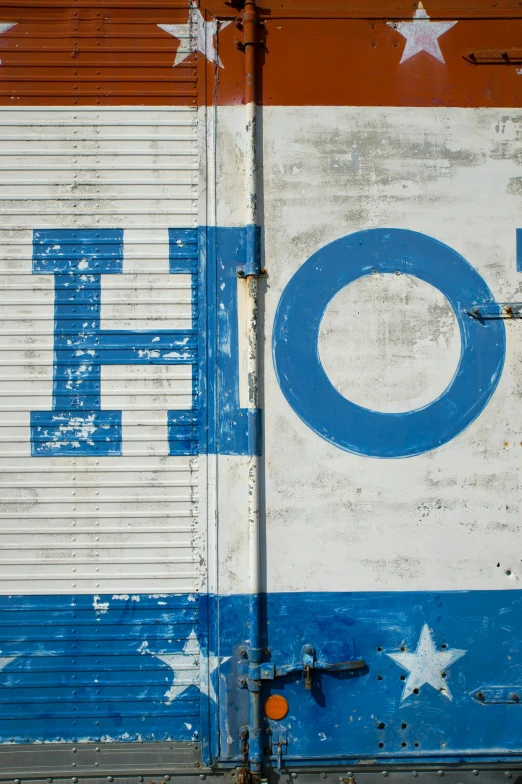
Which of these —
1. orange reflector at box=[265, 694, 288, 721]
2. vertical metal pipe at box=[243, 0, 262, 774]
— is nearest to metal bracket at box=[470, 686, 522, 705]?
orange reflector at box=[265, 694, 288, 721]

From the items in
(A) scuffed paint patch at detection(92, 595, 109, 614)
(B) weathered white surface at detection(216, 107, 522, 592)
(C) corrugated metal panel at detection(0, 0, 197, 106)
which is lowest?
(A) scuffed paint patch at detection(92, 595, 109, 614)

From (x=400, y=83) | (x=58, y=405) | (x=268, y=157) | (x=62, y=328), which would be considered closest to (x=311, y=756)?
(x=58, y=405)

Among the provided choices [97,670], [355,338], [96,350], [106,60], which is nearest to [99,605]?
[97,670]

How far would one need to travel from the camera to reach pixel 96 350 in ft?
7.43

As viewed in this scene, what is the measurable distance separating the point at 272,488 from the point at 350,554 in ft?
1.39

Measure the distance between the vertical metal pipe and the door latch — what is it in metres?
0.01

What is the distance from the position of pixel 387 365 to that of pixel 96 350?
124cm

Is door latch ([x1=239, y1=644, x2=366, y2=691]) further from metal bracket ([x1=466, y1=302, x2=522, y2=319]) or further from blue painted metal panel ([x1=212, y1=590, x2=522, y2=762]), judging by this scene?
metal bracket ([x1=466, y1=302, x2=522, y2=319])

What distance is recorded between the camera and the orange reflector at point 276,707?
2174 mm

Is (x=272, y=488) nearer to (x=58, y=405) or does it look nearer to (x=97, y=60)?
(x=58, y=405)

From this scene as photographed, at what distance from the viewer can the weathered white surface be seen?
223 centimetres

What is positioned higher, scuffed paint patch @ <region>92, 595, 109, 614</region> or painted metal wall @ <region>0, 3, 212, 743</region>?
painted metal wall @ <region>0, 3, 212, 743</region>

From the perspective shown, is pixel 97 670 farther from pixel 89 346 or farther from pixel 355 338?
pixel 355 338

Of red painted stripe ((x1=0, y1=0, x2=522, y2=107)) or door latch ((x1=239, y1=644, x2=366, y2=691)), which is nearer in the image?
door latch ((x1=239, y1=644, x2=366, y2=691))
